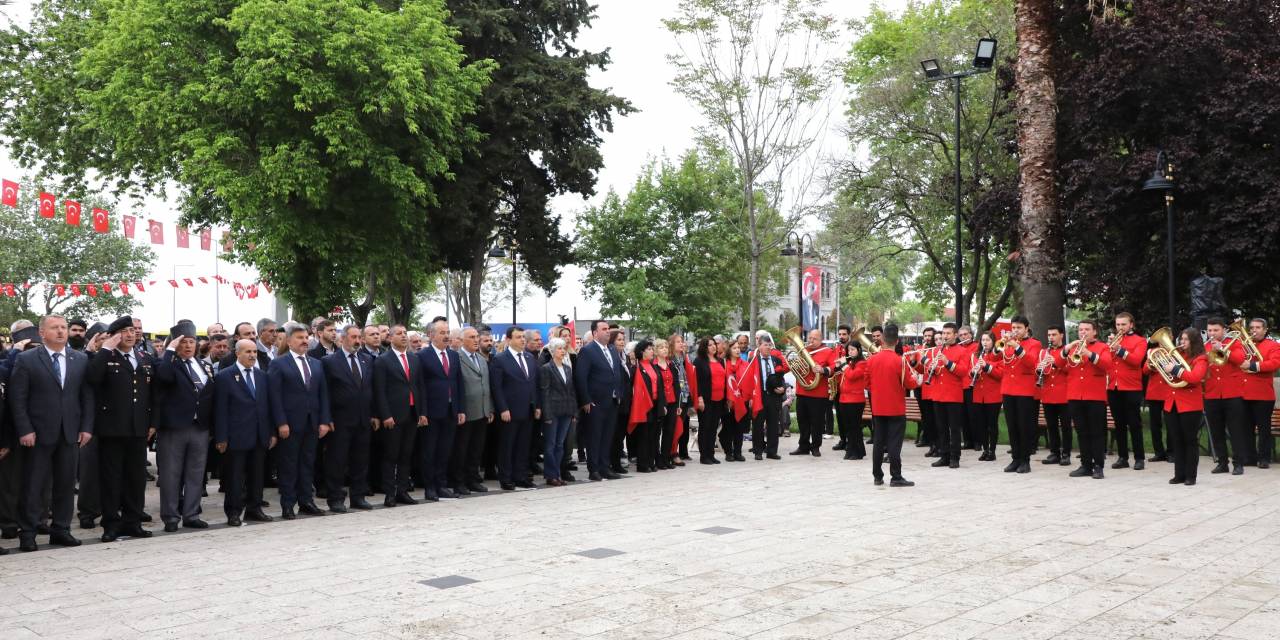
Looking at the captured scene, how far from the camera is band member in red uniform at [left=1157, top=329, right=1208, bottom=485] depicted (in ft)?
41.2

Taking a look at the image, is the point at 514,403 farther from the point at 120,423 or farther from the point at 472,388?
the point at 120,423

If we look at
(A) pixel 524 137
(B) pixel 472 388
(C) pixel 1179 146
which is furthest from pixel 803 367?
(A) pixel 524 137

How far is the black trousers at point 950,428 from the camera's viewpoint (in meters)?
14.8

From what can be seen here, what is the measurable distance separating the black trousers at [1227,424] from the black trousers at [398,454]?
10.1 m

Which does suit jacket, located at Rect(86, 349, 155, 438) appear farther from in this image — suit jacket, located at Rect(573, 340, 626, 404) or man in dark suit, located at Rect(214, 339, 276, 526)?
suit jacket, located at Rect(573, 340, 626, 404)

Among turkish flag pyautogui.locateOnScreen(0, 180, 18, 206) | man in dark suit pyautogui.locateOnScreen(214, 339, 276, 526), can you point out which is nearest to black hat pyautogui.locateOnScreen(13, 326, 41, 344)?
man in dark suit pyautogui.locateOnScreen(214, 339, 276, 526)

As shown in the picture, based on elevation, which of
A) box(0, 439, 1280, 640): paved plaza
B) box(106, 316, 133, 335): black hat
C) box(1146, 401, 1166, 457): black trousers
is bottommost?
box(0, 439, 1280, 640): paved plaza

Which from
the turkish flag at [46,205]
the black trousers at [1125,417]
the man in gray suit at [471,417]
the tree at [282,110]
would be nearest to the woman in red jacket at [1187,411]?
the black trousers at [1125,417]

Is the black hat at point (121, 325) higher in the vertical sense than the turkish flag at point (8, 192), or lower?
lower

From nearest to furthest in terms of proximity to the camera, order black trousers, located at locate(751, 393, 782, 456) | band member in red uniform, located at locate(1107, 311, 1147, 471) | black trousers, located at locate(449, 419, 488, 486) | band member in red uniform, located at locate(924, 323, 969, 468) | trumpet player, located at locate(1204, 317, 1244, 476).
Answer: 1. black trousers, located at locate(449, 419, 488, 486)
2. trumpet player, located at locate(1204, 317, 1244, 476)
3. band member in red uniform, located at locate(1107, 311, 1147, 471)
4. band member in red uniform, located at locate(924, 323, 969, 468)
5. black trousers, located at locate(751, 393, 782, 456)

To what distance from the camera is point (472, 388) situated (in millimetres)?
12383

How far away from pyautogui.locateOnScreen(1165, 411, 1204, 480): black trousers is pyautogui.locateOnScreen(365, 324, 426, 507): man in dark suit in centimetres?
911

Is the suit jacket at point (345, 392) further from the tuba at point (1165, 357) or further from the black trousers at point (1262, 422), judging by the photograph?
the black trousers at point (1262, 422)

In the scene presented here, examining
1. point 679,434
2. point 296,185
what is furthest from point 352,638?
point 296,185
